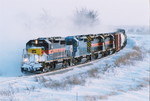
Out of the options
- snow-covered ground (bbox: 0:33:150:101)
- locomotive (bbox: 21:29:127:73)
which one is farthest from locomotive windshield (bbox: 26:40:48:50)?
snow-covered ground (bbox: 0:33:150:101)

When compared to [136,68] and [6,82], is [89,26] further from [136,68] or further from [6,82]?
[6,82]

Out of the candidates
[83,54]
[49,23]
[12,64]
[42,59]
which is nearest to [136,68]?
[83,54]

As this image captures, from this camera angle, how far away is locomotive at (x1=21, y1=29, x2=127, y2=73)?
1934 cm

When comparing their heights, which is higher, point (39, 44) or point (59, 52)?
point (39, 44)

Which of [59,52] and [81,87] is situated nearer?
[81,87]

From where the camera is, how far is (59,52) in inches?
A: 843

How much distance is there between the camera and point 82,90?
14492mm

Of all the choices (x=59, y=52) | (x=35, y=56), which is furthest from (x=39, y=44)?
(x=59, y=52)

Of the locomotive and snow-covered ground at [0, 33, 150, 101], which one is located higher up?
the locomotive

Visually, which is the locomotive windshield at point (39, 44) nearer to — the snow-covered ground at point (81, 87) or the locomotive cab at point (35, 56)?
the locomotive cab at point (35, 56)

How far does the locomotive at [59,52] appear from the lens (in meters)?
19.3

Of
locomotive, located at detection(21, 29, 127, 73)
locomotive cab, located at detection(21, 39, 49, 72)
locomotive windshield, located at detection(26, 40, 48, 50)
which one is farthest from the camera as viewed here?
locomotive windshield, located at detection(26, 40, 48, 50)

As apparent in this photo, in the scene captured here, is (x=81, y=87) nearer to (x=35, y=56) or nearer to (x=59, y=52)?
(x=35, y=56)

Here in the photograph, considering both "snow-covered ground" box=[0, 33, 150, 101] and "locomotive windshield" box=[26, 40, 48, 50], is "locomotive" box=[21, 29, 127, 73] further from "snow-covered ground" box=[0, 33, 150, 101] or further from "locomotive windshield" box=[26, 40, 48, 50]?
"snow-covered ground" box=[0, 33, 150, 101]
